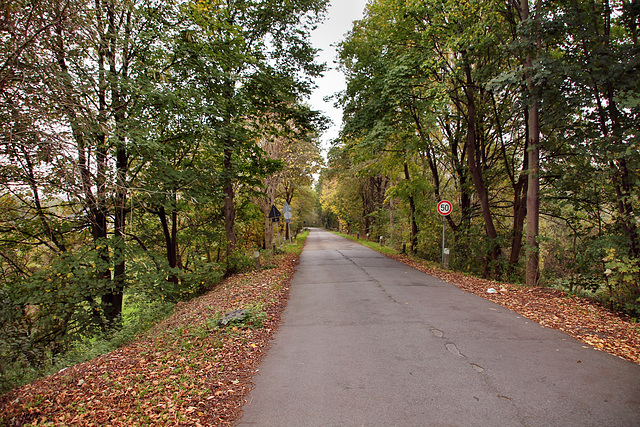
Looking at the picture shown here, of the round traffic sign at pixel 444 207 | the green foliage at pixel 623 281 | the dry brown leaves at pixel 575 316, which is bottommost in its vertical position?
the dry brown leaves at pixel 575 316

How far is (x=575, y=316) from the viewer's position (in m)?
6.07

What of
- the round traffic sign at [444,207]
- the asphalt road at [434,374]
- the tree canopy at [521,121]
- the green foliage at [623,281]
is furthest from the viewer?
the round traffic sign at [444,207]

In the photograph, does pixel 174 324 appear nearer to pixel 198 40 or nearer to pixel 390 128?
pixel 198 40

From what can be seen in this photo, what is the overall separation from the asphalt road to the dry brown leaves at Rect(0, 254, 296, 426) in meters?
0.38

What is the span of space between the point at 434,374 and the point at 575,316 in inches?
163

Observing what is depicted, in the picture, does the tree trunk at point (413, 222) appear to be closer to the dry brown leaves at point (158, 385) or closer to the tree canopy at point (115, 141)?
the tree canopy at point (115, 141)

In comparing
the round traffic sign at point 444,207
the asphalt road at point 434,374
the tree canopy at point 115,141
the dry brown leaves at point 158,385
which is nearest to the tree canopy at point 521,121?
the round traffic sign at point 444,207

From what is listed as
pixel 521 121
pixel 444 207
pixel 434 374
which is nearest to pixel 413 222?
pixel 444 207

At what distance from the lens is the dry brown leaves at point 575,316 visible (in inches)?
188

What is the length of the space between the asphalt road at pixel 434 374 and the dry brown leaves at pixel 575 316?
1.00ft

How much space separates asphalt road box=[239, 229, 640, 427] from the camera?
3.09m

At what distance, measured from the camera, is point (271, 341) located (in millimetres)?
5238

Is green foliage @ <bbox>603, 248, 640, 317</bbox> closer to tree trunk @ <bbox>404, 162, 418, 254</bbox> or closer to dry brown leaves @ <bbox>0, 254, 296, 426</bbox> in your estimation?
dry brown leaves @ <bbox>0, 254, 296, 426</bbox>

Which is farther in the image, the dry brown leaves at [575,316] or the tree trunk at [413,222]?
the tree trunk at [413,222]
